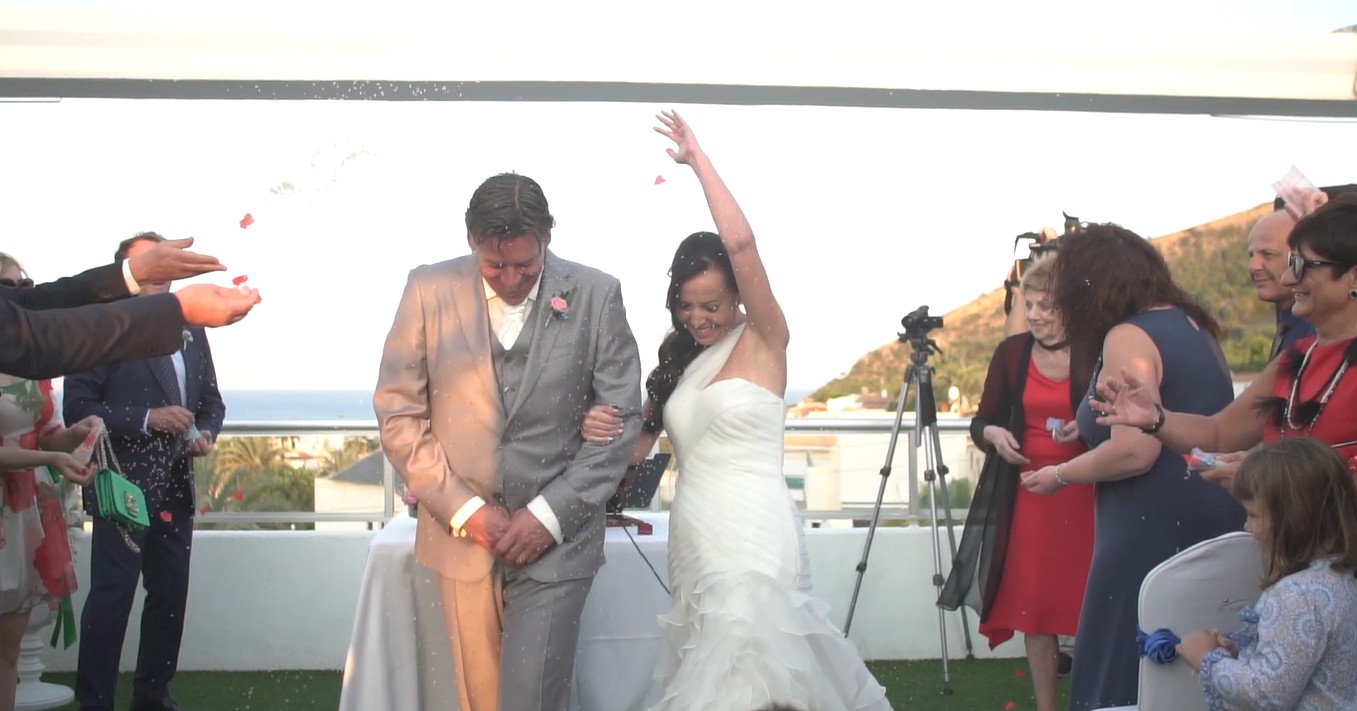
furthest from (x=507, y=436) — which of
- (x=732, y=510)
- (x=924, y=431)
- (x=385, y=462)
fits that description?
(x=385, y=462)

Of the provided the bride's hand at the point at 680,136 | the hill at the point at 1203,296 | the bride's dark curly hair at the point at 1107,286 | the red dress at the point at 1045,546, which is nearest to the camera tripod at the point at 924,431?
the red dress at the point at 1045,546

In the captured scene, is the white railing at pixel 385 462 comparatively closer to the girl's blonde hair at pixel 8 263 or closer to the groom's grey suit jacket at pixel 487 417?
the girl's blonde hair at pixel 8 263

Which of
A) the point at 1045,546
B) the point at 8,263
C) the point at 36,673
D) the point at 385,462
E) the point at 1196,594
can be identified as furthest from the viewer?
the point at 385,462

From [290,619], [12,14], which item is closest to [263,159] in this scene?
[12,14]

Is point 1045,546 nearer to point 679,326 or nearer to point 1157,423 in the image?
point 1157,423

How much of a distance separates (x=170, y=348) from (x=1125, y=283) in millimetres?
2486

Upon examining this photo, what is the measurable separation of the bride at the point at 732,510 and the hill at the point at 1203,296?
802 inches

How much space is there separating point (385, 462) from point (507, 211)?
3.26 meters

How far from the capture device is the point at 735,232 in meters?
3.46

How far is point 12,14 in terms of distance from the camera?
5.30m

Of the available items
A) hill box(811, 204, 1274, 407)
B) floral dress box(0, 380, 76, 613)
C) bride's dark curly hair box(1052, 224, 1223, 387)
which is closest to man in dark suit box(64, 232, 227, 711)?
floral dress box(0, 380, 76, 613)

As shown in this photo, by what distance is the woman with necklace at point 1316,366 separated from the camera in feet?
8.82

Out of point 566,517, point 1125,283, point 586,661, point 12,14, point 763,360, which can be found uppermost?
point 12,14

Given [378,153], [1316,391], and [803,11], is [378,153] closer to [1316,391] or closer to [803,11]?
[803,11]
